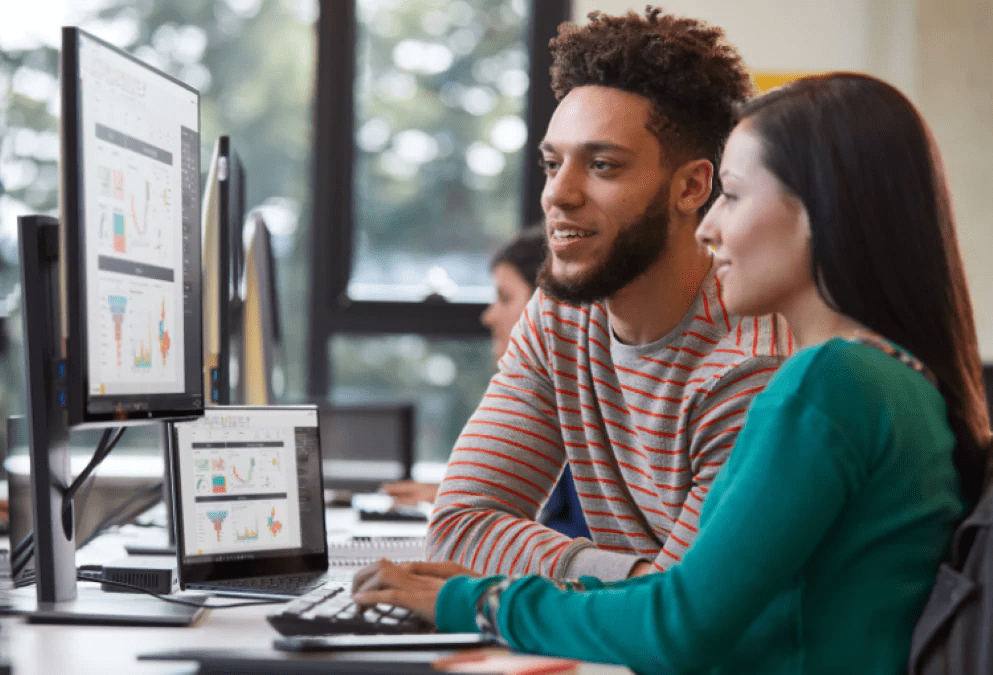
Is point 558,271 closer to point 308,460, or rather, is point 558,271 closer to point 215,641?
point 308,460

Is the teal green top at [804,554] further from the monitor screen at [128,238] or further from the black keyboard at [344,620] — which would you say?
the monitor screen at [128,238]

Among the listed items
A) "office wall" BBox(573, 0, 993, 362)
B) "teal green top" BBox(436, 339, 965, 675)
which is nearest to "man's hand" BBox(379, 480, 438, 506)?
"teal green top" BBox(436, 339, 965, 675)

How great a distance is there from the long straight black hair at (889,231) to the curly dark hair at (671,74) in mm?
442

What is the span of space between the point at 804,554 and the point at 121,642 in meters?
0.62

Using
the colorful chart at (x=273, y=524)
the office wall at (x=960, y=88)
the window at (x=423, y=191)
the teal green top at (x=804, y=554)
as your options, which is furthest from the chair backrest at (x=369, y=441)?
the teal green top at (x=804, y=554)

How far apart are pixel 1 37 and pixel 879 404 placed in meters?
3.77

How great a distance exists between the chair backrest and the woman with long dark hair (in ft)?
7.05

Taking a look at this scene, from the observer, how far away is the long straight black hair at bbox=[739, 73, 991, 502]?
985 mm

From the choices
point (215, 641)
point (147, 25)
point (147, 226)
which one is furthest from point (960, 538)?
point (147, 25)

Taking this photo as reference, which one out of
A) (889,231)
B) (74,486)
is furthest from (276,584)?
(889,231)

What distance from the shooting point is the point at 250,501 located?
55.9 inches

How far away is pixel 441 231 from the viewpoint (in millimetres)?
4113

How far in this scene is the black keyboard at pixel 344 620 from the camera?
0.98 meters

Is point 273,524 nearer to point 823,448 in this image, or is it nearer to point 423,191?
point 823,448
